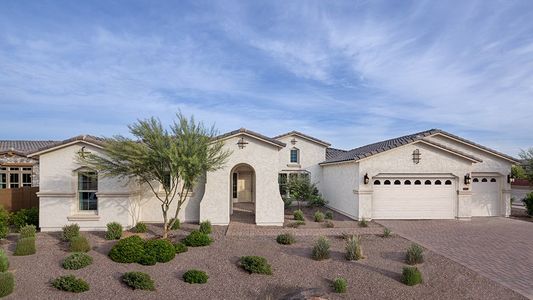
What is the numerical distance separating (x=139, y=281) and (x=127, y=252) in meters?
1.92

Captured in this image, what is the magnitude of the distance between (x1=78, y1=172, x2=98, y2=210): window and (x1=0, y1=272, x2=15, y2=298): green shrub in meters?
6.92

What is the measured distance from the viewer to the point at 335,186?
883 inches

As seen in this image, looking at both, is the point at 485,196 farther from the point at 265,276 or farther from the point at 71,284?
the point at 71,284

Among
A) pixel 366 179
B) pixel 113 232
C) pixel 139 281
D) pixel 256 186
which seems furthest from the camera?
pixel 366 179

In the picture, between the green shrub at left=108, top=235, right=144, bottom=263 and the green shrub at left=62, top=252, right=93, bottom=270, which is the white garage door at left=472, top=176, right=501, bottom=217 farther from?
the green shrub at left=62, top=252, right=93, bottom=270

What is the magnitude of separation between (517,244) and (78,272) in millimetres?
15910

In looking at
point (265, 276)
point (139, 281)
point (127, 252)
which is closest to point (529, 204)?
point (265, 276)

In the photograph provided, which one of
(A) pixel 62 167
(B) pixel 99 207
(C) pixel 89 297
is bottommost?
(C) pixel 89 297

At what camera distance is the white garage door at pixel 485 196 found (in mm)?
19688

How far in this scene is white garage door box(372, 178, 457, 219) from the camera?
59.3ft

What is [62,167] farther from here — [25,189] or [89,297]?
[89,297]

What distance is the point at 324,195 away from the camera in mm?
25281

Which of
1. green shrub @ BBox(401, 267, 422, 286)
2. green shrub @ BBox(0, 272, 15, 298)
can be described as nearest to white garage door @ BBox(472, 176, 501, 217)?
green shrub @ BBox(401, 267, 422, 286)

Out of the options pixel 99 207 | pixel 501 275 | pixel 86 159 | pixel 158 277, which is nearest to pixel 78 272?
pixel 158 277
